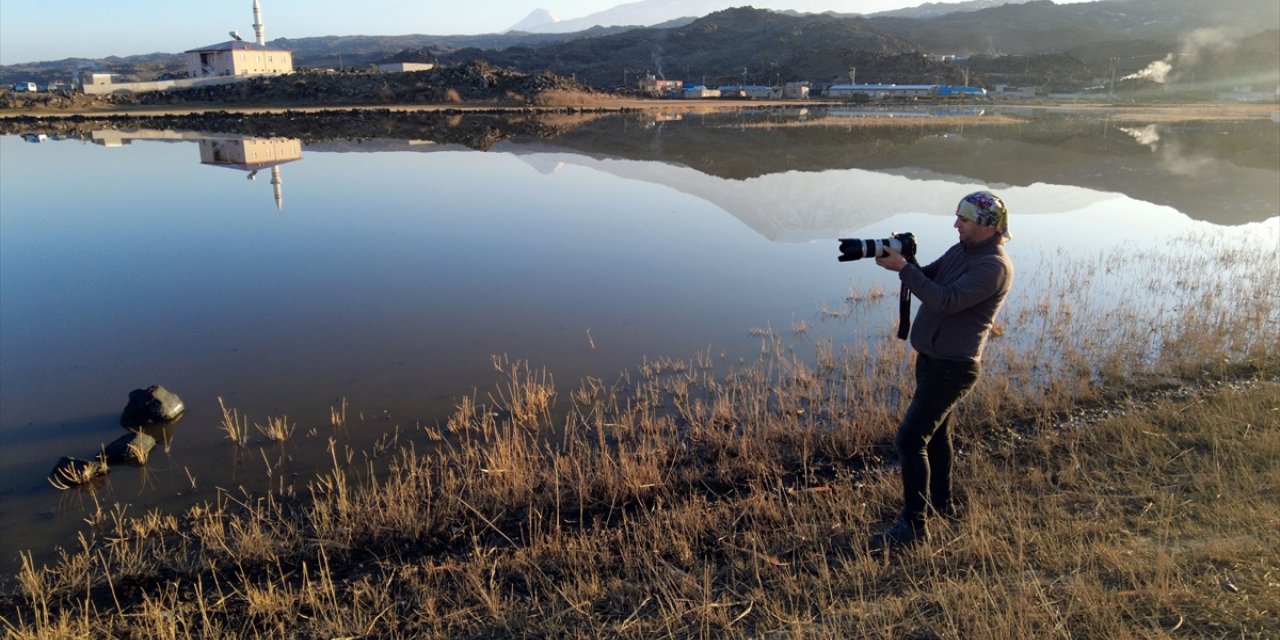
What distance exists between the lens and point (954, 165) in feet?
79.7

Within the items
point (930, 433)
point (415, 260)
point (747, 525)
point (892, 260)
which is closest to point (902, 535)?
point (930, 433)

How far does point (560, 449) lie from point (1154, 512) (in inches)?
167

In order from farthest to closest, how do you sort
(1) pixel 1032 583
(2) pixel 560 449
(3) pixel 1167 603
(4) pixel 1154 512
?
(2) pixel 560 449 → (4) pixel 1154 512 → (1) pixel 1032 583 → (3) pixel 1167 603

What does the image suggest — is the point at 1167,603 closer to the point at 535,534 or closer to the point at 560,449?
the point at 535,534

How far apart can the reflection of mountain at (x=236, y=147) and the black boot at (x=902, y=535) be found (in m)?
17.3

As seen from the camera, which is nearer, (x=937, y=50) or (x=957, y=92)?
(x=957, y=92)

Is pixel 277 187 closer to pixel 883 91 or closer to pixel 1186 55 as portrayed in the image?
pixel 883 91

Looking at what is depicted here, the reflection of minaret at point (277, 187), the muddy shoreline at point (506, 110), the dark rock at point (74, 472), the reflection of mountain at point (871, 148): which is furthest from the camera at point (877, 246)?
the muddy shoreline at point (506, 110)

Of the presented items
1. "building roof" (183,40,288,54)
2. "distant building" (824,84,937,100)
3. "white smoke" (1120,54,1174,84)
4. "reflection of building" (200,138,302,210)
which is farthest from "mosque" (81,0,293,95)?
"white smoke" (1120,54,1174,84)

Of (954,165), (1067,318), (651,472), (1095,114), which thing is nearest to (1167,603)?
(651,472)

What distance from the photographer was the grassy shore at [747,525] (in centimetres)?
355

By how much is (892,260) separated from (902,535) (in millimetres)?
1599

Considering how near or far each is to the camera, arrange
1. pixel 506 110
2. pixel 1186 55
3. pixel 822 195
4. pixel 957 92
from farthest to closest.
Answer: pixel 1186 55
pixel 957 92
pixel 506 110
pixel 822 195

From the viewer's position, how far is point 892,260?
12.9 ft
